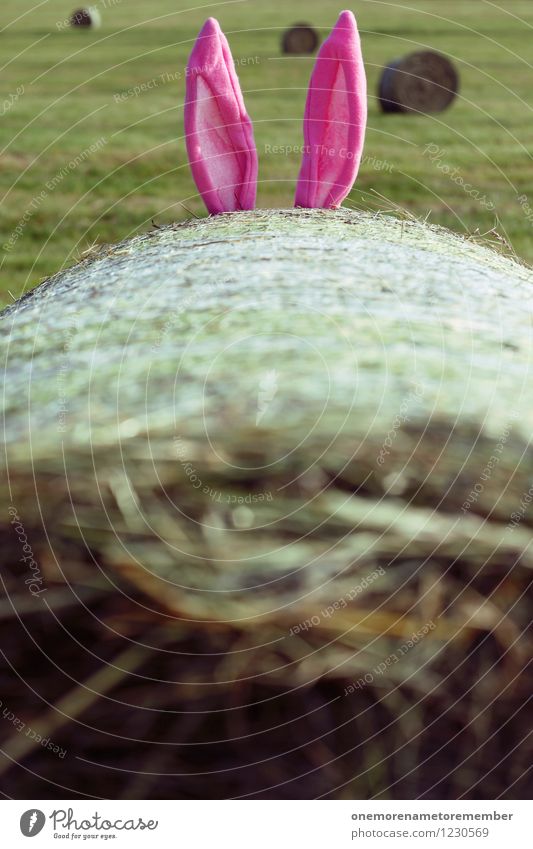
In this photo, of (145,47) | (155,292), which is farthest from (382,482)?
(145,47)

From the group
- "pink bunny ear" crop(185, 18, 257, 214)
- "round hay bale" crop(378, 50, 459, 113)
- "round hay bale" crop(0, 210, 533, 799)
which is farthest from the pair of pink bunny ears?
"round hay bale" crop(378, 50, 459, 113)

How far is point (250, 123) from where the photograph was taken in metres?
2.61

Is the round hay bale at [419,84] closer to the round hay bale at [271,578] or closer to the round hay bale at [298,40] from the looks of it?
the round hay bale at [298,40]

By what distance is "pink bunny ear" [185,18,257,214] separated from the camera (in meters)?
2.52

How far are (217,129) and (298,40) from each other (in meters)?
15.7

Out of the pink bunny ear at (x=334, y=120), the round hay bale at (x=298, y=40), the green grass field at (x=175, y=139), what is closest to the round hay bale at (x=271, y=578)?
the pink bunny ear at (x=334, y=120)

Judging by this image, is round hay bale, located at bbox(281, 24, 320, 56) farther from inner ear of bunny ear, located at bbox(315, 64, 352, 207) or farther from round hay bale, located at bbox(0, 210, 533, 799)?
round hay bale, located at bbox(0, 210, 533, 799)

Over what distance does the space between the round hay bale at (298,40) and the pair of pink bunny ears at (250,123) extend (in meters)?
15.5

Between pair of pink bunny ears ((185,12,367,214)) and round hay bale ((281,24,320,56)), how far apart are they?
15.5 metres

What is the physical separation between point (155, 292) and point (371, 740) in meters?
0.93

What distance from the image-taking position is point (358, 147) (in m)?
2.59

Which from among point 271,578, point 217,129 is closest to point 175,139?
point 217,129

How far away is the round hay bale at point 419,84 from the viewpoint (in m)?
11.3

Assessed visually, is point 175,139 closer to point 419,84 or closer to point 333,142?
point 333,142
